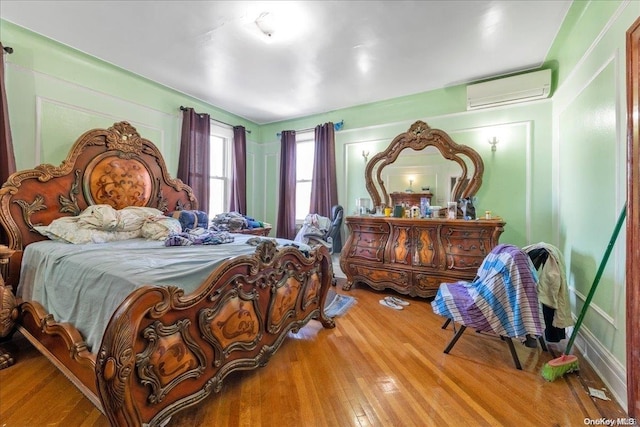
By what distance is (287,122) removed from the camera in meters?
4.74

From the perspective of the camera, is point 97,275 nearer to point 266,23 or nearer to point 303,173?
point 266,23

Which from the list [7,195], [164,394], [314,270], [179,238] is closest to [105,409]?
[164,394]

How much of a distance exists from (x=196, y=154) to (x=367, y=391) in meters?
3.59

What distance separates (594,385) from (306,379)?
1834 millimetres

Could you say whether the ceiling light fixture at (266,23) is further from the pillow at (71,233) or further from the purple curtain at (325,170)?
the pillow at (71,233)

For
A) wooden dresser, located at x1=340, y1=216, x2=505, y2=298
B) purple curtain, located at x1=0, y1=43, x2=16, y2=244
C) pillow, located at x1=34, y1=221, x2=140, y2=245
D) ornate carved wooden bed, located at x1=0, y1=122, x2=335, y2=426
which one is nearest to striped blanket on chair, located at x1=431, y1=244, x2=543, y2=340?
wooden dresser, located at x1=340, y1=216, x2=505, y2=298

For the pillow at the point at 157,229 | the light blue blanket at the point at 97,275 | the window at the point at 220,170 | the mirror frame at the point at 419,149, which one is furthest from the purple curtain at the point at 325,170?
the light blue blanket at the point at 97,275

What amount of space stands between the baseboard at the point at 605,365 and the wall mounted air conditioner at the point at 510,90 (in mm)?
2496

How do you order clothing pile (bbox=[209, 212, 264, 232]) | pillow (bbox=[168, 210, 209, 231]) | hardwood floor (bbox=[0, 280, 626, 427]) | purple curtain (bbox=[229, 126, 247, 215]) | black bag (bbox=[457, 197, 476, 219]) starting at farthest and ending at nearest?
purple curtain (bbox=[229, 126, 247, 215]) < clothing pile (bbox=[209, 212, 264, 232]) < black bag (bbox=[457, 197, 476, 219]) < pillow (bbox=[168, 210, 209, 231]) < hardwood floor (bbox=[0, 280, 626, 427])

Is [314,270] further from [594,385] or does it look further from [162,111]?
[162,111]

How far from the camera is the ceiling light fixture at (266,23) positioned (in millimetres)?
2119

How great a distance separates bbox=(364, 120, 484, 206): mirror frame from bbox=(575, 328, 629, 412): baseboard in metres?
1.82

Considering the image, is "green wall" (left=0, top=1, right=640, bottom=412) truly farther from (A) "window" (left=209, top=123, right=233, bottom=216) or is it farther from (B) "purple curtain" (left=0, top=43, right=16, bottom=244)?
(A) "window" (left=209, top=123, right=233, bottom=216)

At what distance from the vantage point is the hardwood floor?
1391 mm
